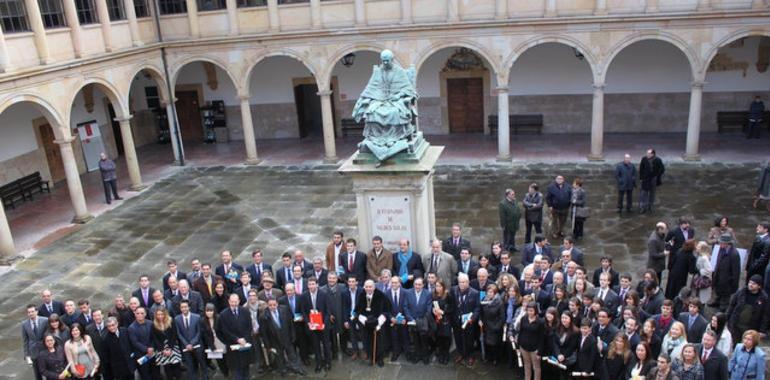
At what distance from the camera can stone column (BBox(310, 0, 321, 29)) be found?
1964 centimetres

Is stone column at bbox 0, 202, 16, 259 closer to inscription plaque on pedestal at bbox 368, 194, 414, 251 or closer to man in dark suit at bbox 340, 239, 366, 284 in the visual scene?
man in dark suit at bbox 340, 239, 366, 284

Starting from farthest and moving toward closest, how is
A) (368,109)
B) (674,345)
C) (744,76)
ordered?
1. (744,76)
2. (368,109)
3. (674,345)

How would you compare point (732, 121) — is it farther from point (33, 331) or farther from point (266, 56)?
point (33, 331)

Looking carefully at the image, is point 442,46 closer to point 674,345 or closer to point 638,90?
point 638,90

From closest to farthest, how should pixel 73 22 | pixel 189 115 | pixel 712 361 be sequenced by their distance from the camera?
pixel 712 361
pixel 73 22
pixel 189 115

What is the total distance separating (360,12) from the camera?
19344 millimetres

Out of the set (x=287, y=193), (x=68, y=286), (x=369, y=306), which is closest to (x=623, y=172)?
(x=369, y=306)

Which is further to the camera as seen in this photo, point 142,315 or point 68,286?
point 68,286

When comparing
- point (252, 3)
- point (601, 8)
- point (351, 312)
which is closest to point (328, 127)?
point (252, 3)

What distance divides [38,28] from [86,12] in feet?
7.83

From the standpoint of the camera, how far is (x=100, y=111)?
2306 cm

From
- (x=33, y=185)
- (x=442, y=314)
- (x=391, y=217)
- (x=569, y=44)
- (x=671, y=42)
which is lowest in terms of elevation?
(x=442, y=314)

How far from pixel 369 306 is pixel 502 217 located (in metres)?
4.42

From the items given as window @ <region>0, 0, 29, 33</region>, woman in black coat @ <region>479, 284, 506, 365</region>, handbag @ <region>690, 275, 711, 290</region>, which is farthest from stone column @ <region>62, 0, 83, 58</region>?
handbag @ <region>690, 275, 711, 290</region>
